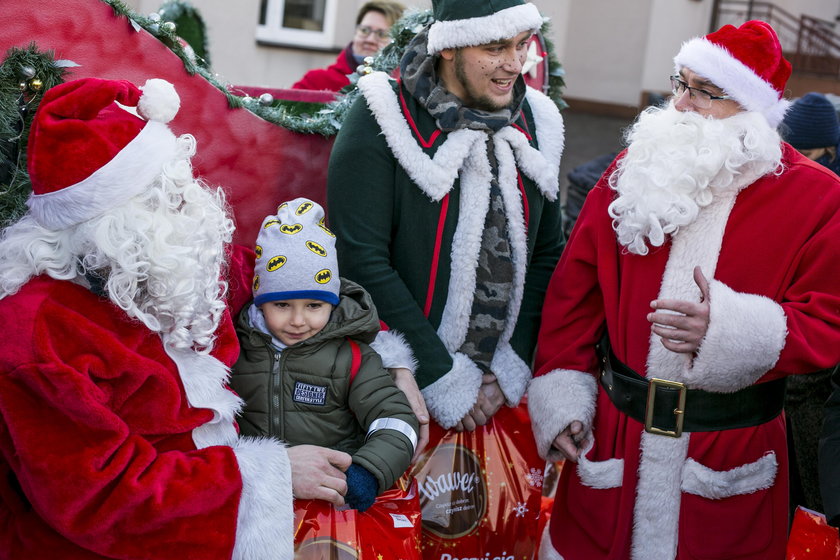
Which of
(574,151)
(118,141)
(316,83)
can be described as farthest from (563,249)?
(574,151)

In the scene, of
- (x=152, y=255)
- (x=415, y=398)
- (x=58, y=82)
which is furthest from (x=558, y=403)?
(x=58, y=82)

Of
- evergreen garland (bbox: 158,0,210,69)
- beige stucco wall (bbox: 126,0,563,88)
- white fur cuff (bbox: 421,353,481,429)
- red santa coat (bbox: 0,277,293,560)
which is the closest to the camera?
red santa coat (bbox: 0,277,293,560)

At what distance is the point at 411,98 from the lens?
2889 mm

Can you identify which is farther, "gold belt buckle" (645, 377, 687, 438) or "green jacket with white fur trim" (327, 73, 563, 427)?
"green jacket with white fur trim" (327, 73, 563, 427)

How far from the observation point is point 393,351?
8.73ft

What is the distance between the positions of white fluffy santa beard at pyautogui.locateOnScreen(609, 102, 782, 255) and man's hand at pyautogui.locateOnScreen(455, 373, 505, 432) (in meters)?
0.65

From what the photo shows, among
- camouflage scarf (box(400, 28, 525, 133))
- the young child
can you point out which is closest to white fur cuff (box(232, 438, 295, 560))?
the young child

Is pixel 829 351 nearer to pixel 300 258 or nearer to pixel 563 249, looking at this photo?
pixel 563 249

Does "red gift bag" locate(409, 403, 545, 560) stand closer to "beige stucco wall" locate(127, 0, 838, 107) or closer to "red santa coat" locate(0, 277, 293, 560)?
"red santa coat" locate(0, 277, 293, 560)

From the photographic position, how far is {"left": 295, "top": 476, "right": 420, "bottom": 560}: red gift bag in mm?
2223

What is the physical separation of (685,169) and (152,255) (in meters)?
1.47

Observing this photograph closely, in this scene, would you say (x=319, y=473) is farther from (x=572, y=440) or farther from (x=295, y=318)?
(x=572, y=440)

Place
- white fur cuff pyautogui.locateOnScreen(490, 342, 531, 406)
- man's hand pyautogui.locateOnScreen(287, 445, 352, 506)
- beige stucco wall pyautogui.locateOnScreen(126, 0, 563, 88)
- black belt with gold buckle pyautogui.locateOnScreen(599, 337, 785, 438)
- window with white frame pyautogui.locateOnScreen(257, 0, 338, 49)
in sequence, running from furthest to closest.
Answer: window with white frame pyautogui.locateOnScreen(257, 0, 338, 49) < beige stucco wall pyautogui.locateOnScreen(126, 0, 563, 88) < white fur cuff pyautogui.locateOnScreen(490, 342, 531, 406) < black belt with gold buckle pyautogui.locateOnScreen(599, 337, 785, 438) < man's hand pyautogui.locateOnScreen(287, 445, 352, 506)

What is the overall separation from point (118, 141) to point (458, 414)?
1.34 meters
